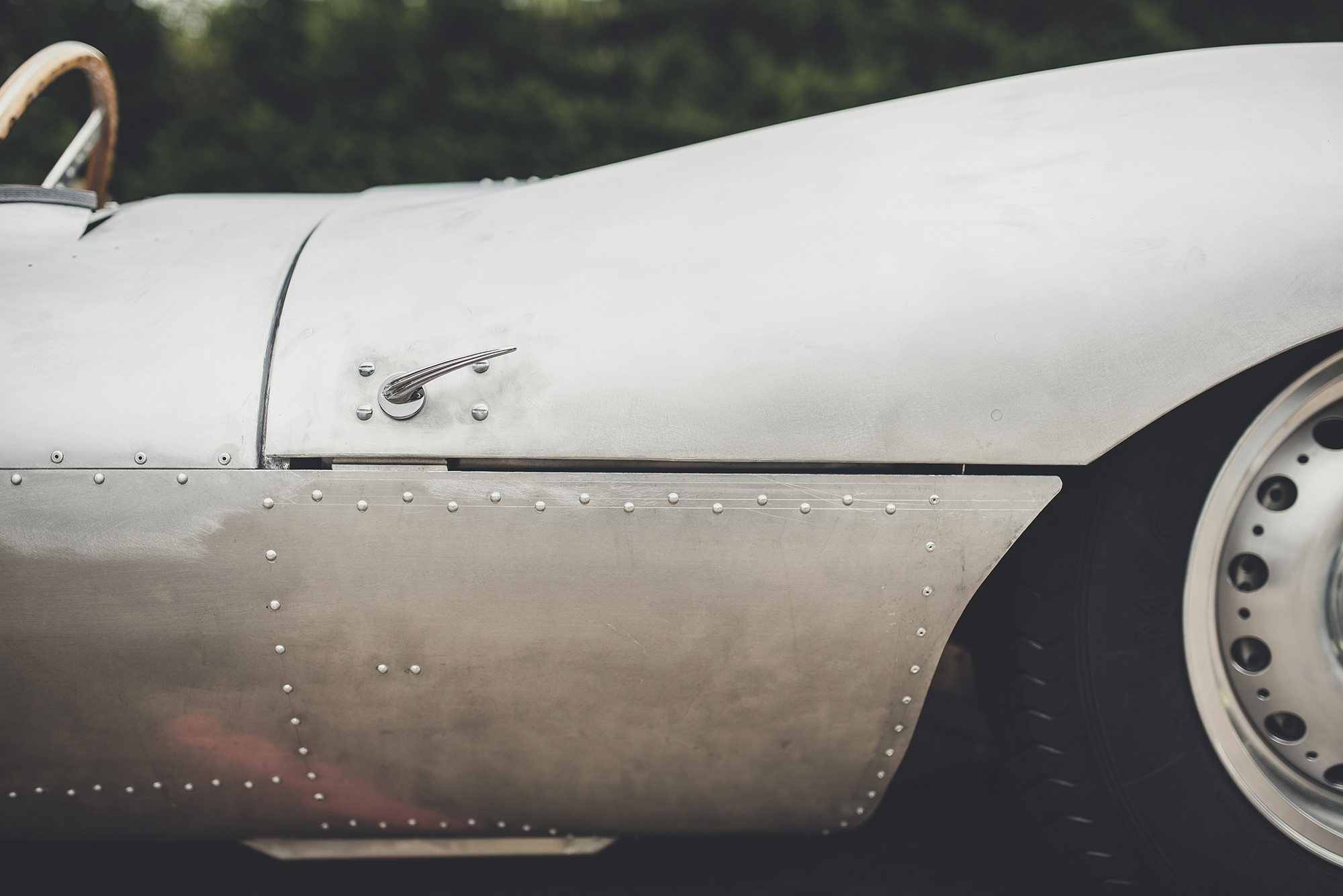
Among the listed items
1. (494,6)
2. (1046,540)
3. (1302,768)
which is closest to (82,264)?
(1046,540)

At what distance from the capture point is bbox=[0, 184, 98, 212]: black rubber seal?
122 centimetres

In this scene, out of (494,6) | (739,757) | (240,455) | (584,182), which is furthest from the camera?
(494,6)

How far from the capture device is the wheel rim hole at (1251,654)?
1070 mm

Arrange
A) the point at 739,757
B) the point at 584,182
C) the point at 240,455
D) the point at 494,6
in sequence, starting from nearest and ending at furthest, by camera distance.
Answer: the point at 240,455 → the point at 739,757 → the point at 584,182 → the point at 494,6

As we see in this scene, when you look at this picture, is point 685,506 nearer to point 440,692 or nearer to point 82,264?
point 440,692

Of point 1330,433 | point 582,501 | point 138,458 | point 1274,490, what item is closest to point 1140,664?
point 1274,490

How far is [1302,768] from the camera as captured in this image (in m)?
1.09

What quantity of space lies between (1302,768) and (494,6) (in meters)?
5.22

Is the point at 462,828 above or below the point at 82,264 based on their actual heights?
below

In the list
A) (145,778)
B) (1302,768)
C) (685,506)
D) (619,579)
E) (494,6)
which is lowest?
(145,778)

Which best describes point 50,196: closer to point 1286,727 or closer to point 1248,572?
point 1248,572

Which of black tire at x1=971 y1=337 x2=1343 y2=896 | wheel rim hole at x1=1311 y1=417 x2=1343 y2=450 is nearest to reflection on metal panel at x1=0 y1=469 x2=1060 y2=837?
black tire at x1=971 y1=337 x2=1343 y2=896

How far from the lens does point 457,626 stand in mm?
984

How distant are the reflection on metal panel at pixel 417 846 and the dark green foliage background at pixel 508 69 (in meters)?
4.36
